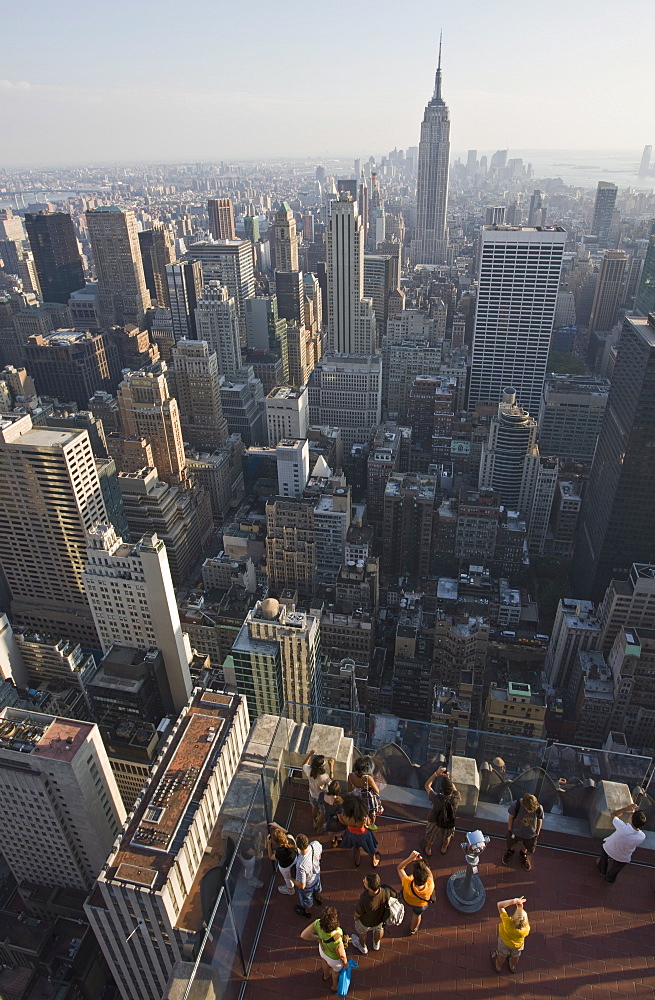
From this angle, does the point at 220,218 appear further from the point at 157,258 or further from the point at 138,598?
the point at 138,598

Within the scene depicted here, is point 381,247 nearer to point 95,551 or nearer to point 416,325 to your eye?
point 416,325

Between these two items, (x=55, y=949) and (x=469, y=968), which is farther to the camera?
(x=55, y=949)

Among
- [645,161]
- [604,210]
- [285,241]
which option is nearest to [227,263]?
[285,241]

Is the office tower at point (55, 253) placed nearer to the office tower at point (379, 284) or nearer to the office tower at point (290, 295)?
the office tower at point (290, 295)

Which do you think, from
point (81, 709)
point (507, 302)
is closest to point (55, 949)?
point (81, 709)

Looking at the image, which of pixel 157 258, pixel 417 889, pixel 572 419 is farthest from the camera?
pixel 157 258

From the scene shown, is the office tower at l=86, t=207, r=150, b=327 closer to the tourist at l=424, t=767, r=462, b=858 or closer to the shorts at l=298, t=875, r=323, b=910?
the tourist at l=424, t=767, r=462, b=858

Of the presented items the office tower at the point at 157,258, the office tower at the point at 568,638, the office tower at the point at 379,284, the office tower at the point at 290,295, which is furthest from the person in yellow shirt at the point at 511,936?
the office tower at the point at 157,258
